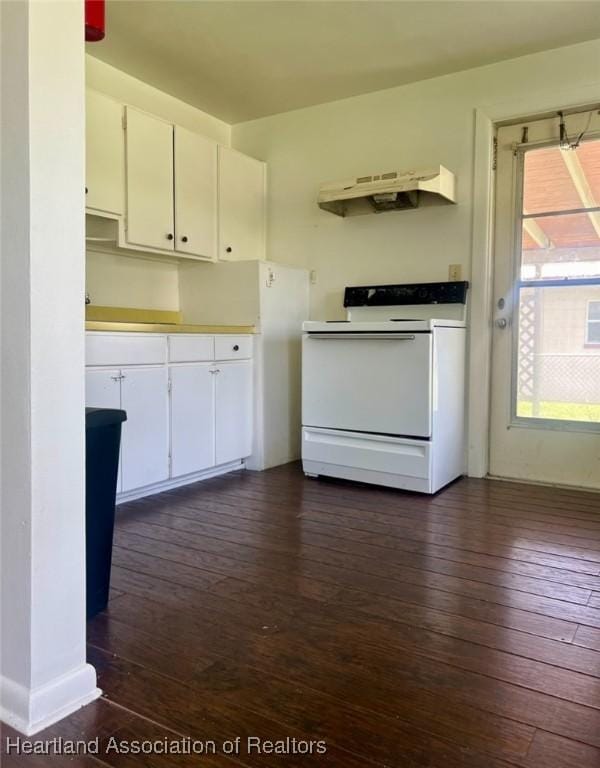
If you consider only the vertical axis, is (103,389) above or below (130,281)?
below

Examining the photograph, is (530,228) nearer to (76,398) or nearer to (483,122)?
(483,122)

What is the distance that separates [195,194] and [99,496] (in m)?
2.36

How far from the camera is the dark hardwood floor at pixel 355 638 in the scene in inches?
46.1

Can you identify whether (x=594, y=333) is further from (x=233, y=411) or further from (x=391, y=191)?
(x=233, y=411)

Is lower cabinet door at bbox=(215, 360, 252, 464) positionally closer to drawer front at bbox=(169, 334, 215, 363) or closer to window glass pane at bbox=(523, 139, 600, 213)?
drawer front at bbox=(169, 334, 215, 363)

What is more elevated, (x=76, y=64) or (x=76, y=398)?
(x=76, y=64)

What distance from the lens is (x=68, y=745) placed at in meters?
1.14

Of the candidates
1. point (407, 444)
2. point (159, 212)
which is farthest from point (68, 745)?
point (159, 212)

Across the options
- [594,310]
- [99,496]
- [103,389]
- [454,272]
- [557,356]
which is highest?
[454,272]

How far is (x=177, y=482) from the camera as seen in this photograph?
3.14 m

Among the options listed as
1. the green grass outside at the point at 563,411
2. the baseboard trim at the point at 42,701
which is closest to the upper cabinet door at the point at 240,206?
the green grass outside at the point at 563,411

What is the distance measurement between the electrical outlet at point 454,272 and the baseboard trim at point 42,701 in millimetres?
2803

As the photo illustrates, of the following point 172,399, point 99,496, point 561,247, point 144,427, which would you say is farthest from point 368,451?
point 99,496

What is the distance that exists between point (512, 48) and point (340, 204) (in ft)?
4.01
